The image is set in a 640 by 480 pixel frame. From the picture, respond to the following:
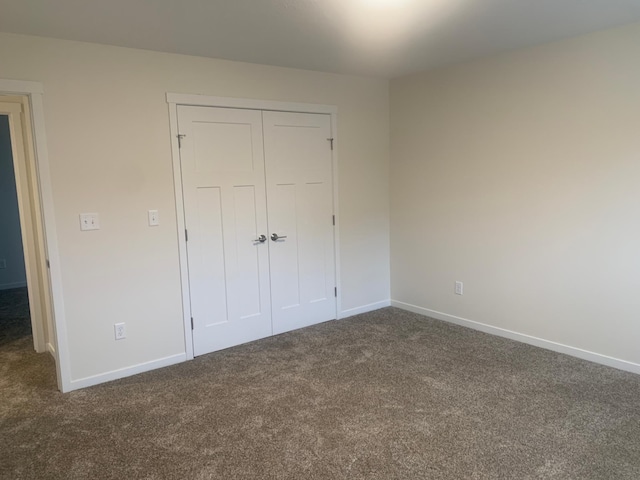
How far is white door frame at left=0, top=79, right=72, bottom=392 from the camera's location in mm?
2832

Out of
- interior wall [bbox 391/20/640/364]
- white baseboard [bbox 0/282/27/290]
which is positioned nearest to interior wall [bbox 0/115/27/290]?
white baseboard [bbox 0/282/27/290]

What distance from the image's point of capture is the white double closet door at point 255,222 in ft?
11.8

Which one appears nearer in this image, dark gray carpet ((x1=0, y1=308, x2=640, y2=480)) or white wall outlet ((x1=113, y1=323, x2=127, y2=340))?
dark gray carpet ((x1=0, y1=308, x2=640, y2=480))

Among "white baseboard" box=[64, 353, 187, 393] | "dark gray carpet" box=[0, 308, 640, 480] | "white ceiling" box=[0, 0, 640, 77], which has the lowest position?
"dark gray carpet" box=[0, 308, 640, 480]

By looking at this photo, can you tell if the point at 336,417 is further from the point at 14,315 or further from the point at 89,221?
the point at 14,315

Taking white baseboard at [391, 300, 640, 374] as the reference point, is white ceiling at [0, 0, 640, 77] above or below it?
above

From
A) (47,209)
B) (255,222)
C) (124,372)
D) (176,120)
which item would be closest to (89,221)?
(47,209)

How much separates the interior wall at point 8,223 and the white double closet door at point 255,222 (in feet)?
13.8

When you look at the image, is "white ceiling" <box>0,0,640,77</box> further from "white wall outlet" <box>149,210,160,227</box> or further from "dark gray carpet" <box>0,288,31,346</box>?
"dark gray carpet" <box>0,288,31,346</box>

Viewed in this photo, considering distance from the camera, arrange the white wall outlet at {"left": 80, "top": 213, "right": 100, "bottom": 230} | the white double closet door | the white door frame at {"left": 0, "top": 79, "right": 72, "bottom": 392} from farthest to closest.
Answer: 1. the white double closet door
2. the white wall outlet at {"left": 80, "top": 213, "right": 100, "bottom": 230}
3. the white door frame at {"left": 0, "top": 79, "right": 72, "bottom": 392}

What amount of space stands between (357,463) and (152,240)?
217 cm

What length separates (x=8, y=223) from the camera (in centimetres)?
628

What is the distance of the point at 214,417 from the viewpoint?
272 centimetres

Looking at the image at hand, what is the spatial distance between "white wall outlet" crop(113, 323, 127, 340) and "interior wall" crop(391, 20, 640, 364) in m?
2.82
